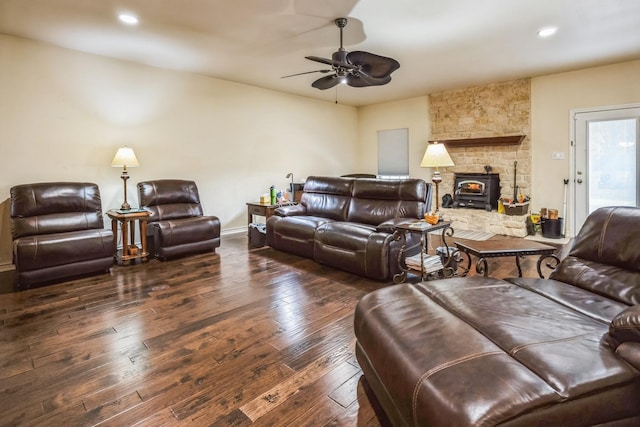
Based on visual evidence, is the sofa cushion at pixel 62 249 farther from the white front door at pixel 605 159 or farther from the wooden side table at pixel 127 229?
the white front door at pixel 605 159

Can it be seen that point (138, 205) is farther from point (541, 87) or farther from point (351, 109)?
point (541, 87)

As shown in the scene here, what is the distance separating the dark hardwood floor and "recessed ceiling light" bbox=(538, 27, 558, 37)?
2686 millimetres

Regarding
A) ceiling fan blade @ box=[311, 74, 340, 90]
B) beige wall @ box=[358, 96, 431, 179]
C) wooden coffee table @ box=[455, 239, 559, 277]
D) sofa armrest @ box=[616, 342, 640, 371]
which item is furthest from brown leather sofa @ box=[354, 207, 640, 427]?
beige wall @ box=[358, 96, 431, 179]

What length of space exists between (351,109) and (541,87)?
12.9ft

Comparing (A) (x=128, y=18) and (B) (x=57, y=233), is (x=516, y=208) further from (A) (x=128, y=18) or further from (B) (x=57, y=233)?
(B) (x=57, y=233)

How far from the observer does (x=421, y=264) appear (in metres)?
3.21

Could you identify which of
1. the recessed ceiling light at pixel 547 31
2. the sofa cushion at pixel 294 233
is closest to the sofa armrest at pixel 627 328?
the sofa cushion at pixel 294 233

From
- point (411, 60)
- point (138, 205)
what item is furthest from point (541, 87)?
point (138, 205)

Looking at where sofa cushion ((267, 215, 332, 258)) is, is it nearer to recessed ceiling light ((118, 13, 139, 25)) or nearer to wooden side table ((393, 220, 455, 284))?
wooden side table ((393, 220, 455, 284))

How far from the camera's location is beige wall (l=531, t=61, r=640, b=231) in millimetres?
5125

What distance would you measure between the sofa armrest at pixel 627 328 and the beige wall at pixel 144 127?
208 inches

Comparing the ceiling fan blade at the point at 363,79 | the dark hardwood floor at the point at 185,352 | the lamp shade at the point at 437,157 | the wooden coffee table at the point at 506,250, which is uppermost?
the ceiling fan blade at the point at 363,79

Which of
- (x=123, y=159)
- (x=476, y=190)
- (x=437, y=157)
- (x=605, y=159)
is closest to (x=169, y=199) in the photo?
(x=123, y=159)

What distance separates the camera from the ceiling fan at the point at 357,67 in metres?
3.50
